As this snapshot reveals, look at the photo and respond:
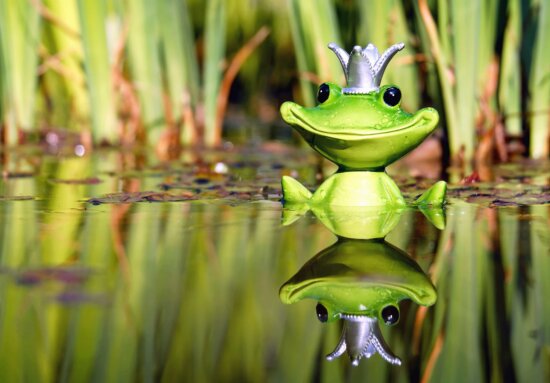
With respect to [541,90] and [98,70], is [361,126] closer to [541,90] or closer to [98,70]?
[541,90]

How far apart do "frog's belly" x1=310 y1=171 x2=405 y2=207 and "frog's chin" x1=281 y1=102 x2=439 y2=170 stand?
3 cm

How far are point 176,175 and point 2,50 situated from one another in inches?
52.3

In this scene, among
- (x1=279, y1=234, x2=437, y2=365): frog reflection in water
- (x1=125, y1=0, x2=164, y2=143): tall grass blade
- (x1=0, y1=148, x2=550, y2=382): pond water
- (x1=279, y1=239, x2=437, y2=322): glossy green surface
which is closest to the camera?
(x1=0, y1=148, x2=550, y2=382): pond water

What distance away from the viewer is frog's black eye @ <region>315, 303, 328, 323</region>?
1898 mm

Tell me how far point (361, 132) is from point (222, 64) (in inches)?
94.2

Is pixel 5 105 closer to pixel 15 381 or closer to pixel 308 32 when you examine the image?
pixel 308 32

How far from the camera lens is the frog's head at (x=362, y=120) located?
292 cm

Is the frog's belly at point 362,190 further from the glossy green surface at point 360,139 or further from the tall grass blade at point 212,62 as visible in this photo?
the tall grass blade at point 212,62

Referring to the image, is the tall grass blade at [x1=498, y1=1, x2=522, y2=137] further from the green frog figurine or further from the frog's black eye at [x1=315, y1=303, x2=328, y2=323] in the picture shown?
the frog's black eye at [x1=315, y1=303, x2=328, y2=323]

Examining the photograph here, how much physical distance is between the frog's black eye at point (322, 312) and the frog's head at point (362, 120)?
101 cm

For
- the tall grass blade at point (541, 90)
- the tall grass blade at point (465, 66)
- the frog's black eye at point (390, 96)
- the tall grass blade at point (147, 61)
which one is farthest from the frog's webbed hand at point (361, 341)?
the tall grass blade at point (147, 61)

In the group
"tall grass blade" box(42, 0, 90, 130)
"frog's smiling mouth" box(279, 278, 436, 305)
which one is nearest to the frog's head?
"frog's smiling mouth" box(279, 278, 436, 305)

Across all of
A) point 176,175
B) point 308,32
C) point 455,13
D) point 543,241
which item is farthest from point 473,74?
point 543,241

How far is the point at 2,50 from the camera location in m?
4.93
